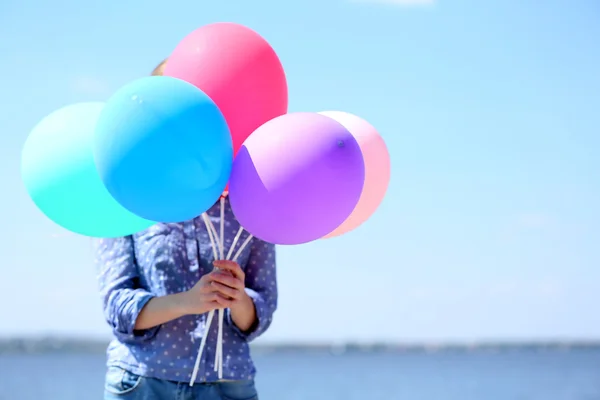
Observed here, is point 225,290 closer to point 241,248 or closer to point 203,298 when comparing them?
point 203,298

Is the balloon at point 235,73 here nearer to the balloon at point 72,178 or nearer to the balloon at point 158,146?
the balloon at point 158,146

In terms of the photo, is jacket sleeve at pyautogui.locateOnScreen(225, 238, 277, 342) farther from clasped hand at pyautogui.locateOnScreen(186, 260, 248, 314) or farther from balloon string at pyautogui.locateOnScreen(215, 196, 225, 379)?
clasped hand at pyautogui.locateOnScreen(186, 260, 248, 314)

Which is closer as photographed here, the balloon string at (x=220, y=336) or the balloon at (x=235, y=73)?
the balloon at (x=235, y=73)

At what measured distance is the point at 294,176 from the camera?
5.97ft

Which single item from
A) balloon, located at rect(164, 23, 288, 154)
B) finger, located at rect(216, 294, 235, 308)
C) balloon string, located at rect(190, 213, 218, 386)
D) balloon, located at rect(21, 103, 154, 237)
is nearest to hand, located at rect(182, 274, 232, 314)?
finger, located at rect(216, 294, 235, 308)

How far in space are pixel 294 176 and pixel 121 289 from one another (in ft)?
2.21

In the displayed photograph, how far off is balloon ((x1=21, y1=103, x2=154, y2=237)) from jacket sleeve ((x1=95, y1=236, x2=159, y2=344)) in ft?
0.40

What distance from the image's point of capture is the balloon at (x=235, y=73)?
2.01m

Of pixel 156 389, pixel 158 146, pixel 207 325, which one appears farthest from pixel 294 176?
pixel 156 389

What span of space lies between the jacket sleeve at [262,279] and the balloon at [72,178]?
1.24 feet

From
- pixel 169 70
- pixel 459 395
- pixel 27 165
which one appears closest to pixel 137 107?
pixel 169 70

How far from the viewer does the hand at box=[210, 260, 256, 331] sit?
199 centimetres

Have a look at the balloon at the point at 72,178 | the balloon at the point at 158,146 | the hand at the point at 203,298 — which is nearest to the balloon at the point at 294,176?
the balloon at the point at 158,146

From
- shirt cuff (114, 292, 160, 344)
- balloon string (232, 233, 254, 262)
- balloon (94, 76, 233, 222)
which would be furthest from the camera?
Answer: balloon string (232, 233, 254, 262)
